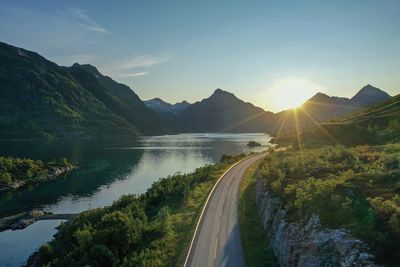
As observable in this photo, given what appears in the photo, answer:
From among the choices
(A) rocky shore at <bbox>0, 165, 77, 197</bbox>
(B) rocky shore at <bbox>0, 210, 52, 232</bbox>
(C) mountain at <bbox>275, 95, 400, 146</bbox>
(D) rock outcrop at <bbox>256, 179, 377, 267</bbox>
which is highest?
(C) mountain at <bbox>275, 95, 400, 146</bbox>

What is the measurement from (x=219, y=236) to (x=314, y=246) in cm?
1763

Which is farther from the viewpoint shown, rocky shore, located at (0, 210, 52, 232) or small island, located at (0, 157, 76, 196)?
small island, located at (0, 157, 76, 196)

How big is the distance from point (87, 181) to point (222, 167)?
145 feet

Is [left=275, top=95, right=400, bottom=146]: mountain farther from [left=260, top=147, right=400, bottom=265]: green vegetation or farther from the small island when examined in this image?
the small island

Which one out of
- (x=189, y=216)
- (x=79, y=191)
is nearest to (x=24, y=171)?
(x=79, y=191)

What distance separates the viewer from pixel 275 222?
1254 inches

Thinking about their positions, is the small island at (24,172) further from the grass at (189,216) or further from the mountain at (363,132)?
the mountain at (363,132)

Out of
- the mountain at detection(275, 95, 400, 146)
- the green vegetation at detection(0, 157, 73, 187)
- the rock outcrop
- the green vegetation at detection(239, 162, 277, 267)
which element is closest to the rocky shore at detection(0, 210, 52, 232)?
the green vegetation at detection(0, 157, 73, 187)

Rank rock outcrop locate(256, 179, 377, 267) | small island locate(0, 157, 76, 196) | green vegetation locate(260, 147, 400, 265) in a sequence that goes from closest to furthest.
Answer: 1. green vegetation locate(260, 147, 400, 265)
2. rock outcrop locate(256, 179, 377, 267)
3. small island locate(0, 157, 76, 196)

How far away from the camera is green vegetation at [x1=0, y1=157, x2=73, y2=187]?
103 m

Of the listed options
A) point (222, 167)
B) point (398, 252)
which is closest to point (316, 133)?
point (222, 167)

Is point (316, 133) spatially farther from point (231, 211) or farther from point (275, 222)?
point (275, 222)

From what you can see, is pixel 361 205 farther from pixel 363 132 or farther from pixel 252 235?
pixel 363 132

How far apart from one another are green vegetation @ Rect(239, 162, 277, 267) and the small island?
7717 cm
